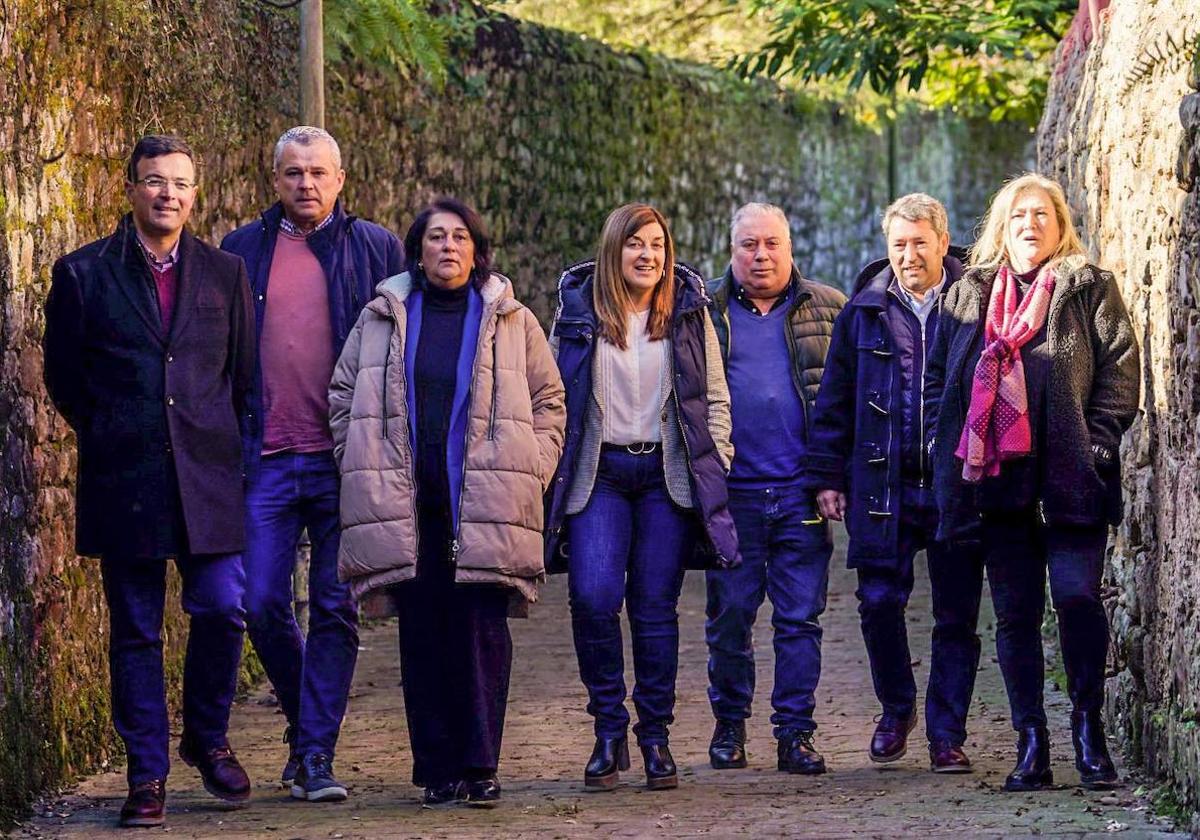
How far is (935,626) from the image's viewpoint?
699 cm

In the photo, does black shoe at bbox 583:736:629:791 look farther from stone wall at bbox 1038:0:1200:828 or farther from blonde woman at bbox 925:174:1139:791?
stone wall at bbox 1038:0:1200:828

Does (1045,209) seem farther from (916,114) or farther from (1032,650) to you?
(916,114)

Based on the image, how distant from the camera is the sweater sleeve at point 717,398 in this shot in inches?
273

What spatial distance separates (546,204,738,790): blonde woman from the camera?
6754mm

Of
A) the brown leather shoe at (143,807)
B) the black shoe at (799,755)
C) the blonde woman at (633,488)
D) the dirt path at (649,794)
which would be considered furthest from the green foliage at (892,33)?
the brown leather shoe at (143,807)

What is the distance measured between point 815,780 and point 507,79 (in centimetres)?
770

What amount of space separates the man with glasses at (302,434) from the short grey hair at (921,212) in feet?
5.72

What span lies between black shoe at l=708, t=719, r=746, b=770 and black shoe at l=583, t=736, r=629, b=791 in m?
0.48

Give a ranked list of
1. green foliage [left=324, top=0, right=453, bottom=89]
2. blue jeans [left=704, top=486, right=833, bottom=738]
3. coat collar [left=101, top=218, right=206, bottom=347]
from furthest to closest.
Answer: green foliage [left=324, top=0, right=453, bottom=89]
blue jeans [left=704, top=486, right=833, bottom=738]
coat collar [left=101, top=218, right=206, bottom=347]

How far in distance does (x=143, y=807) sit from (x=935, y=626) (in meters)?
2.65

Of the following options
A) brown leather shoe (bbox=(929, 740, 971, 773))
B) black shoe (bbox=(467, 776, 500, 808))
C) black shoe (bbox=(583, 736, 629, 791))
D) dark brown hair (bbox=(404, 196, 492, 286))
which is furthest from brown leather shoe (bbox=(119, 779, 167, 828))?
brown leather shoe (bbox=(929, 740, 971, 773))

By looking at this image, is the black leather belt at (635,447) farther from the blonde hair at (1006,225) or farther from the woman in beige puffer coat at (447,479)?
the blonde hair at (1006,225)

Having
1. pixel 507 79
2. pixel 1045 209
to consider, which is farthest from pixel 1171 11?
pixel 507 79

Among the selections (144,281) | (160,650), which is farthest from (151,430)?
(160,650)
